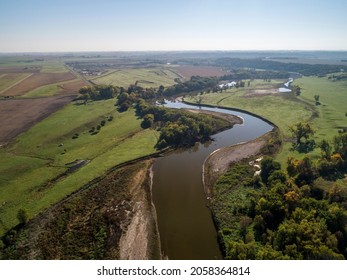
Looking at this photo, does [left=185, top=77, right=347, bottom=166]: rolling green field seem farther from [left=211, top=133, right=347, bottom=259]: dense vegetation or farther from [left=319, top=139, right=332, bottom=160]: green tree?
[left=211, top=133, right=347, bottom=259]: dense vegetation

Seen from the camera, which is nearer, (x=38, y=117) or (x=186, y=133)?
(x=186, y=133)

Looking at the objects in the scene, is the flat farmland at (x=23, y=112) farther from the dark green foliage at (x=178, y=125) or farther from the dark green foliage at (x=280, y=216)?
the dark green foliage at (x=280, y=216)

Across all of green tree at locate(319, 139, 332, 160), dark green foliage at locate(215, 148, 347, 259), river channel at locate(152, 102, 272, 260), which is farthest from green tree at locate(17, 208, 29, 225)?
green tree at locate(319, 139, 332, 160)

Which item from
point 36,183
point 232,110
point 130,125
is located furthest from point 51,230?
point 232,110

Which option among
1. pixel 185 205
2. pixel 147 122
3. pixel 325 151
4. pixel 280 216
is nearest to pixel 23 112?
pixel 147 122

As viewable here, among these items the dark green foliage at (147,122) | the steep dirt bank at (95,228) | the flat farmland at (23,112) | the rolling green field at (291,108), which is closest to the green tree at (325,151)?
the rolling green field at (291,108)

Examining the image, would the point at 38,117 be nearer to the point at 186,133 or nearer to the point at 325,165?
the point at 186,133
